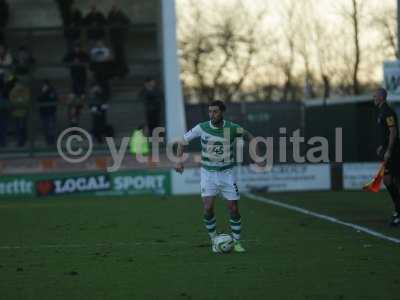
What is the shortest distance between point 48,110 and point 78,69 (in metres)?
1.85

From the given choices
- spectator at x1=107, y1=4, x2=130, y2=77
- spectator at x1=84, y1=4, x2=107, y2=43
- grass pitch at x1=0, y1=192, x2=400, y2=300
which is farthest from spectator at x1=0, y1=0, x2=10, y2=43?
grass pitch at x1=0, y1=192, x2=400, y2=300

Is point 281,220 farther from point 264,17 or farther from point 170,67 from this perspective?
point 264,17

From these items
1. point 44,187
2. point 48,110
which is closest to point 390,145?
point 44,187

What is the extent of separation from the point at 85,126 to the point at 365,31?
38.4 ft

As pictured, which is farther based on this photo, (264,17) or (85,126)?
(264,17)

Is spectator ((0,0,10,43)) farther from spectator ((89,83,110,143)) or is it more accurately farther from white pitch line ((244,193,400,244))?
white pitch line ((244,193,400,244))

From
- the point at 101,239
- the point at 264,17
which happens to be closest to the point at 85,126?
the point at 264,17

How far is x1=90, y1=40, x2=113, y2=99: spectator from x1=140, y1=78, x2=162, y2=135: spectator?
4.41ft

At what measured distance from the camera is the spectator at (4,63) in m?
35.4

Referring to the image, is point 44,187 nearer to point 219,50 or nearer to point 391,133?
point 391,133

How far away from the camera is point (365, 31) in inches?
1619

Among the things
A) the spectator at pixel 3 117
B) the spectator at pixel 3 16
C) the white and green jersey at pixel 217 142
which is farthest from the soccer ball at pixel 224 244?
the spectator at pixel 3 16

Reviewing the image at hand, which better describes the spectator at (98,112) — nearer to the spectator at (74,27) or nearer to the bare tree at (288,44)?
the spectator at (74,27)

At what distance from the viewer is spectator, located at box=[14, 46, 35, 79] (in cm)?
3578
